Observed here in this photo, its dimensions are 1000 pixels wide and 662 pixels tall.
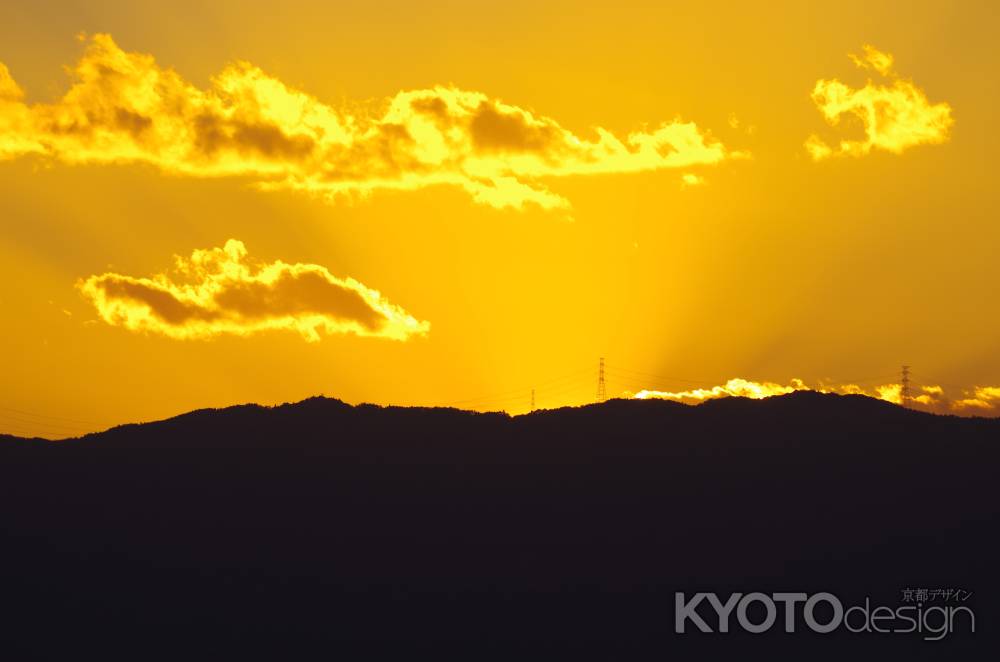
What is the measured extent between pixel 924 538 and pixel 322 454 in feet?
270

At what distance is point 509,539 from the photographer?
17725 centimetres

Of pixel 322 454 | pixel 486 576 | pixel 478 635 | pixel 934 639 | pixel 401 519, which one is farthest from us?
pixel 322 454

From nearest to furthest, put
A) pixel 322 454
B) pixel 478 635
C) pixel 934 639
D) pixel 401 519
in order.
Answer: pixel 934 639
pixel 478 635
pixel 401 519
pixel 322 454

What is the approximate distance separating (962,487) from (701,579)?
118 ft

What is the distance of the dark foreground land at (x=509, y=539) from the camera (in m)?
156

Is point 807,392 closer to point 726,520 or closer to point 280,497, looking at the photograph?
point 726,520

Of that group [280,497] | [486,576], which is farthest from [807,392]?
[280,497]

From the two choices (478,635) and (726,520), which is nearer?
(478,635)

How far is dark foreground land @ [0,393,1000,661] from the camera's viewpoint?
156000 mm

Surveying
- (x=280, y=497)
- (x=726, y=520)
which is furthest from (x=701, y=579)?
(x=280, y=497)

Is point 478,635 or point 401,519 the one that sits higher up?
point 401,519

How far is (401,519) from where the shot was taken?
7205 inches

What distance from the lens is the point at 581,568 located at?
550ft

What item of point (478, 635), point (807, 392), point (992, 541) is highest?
point (807, 392)
